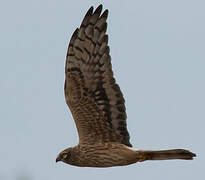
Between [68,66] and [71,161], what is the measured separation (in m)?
1.73

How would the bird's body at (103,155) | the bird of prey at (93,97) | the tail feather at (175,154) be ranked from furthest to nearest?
the bird of prey at (93,97)
the bird's body at (103,155)
the tail feather at (175,154)

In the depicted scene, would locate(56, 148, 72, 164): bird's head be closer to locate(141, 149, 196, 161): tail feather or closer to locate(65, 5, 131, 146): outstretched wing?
locate(65, 5, 131, 146): outstretched wing

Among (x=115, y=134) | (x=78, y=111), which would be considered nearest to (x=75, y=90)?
(x=78, y=111)

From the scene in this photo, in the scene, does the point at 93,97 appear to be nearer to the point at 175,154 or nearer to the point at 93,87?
the point at 93,87

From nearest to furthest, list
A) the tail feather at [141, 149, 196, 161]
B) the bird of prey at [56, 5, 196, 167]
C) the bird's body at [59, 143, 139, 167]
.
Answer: the tail feather at [141, 149, 196, 161] < the bird's body at [59, 143, 139, 167] < the bird of prey at [56, 5, 196, 167]

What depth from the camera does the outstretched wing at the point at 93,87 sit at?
441 inches

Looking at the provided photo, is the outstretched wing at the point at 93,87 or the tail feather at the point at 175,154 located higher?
the outstretched wing at the point at 93,87

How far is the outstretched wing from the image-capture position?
11195 millimetres

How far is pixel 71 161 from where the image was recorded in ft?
36.8

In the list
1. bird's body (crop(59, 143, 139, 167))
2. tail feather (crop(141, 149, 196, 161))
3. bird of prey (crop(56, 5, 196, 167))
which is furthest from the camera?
bird of prey (crop(56, 5, 196, 167))

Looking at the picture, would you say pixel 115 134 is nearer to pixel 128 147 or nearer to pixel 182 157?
pixel 128 147

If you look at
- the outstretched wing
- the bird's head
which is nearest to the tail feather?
the outstretched wing

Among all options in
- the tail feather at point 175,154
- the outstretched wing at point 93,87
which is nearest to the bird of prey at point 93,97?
the outstretched wing at point 93,87

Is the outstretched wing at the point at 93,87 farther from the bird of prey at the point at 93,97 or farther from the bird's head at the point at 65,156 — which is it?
the bird's head at the point at 65,156
